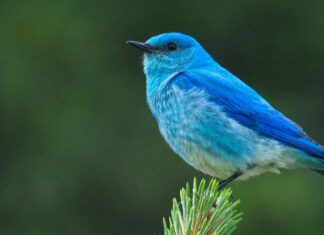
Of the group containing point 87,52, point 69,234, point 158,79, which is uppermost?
point 87,52

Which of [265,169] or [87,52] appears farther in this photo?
[87,52]

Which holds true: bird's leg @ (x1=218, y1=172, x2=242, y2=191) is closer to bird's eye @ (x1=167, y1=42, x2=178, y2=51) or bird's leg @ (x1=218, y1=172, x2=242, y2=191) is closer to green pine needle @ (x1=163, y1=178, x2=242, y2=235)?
bird's eye @ (x1=167, y1=42, x2=178, y2=51)

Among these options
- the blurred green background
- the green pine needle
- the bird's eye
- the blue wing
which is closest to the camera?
the green pine needle

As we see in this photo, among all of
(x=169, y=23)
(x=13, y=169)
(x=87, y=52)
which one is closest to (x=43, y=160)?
(x=13, y=169)

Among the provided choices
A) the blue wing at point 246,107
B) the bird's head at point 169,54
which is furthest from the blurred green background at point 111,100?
the blue wing at point 246,107

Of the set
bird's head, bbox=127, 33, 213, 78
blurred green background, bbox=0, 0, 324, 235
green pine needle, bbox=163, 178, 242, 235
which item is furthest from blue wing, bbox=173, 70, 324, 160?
blurred green background, bbox=0, 0, 324, 235

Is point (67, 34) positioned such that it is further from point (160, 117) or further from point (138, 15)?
point (160, 117)

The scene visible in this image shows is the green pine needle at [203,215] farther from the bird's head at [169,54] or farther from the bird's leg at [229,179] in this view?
the bird's head at [169,54]
